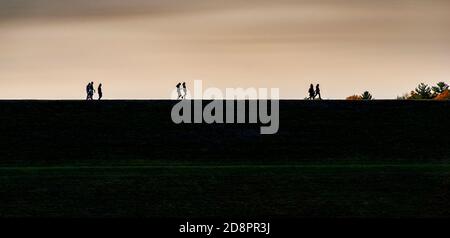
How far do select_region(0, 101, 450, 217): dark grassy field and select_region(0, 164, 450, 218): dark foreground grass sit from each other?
0.12 ft

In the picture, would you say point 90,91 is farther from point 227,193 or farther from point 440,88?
point 440,88

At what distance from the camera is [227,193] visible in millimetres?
31984

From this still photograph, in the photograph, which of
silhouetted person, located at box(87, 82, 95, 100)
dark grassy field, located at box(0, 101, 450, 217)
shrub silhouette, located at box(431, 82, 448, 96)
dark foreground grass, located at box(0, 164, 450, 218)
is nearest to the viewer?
dark foreground grass, located at box(0, 164, 450, 218)

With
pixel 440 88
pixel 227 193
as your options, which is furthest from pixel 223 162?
pixel 440 88

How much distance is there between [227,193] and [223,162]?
7.63m

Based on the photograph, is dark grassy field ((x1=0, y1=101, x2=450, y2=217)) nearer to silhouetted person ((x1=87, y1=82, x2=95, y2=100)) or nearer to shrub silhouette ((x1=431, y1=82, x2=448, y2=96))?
silhouetted person ((x1=87, y1=82, x2=95, y2=100))

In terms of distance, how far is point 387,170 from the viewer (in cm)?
3484

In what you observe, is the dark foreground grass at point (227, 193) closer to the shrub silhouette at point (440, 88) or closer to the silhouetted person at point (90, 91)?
the silhouetted person at point (90, 91)

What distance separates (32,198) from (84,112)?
1301 centimetres

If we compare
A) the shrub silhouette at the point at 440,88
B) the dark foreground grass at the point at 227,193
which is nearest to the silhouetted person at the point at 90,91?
the dark foreground grass at the point at 227,193

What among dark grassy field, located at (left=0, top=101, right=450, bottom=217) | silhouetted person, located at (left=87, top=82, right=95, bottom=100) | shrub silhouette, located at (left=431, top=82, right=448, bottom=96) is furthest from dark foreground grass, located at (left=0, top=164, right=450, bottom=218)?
shrub silhouette, located at (left=431, top=82, right=448, bottom=96)

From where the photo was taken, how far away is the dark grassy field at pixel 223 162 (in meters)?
31.2

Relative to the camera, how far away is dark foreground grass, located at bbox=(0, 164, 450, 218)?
30641 millimetres
